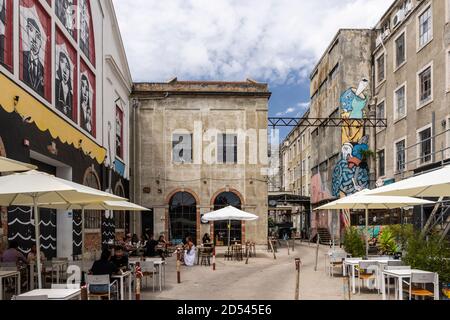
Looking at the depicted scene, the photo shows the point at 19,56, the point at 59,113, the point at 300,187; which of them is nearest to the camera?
the point at 19,56

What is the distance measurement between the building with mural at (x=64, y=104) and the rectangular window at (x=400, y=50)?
599 inches

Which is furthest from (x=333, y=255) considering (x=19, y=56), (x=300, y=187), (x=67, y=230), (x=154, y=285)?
(x=300, y=187)

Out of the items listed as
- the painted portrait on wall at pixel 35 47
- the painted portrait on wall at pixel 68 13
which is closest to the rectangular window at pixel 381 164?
the painted portrait on wall at pixel 68 13

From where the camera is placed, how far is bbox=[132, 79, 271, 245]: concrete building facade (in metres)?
29.2

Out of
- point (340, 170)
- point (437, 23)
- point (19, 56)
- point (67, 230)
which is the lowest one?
point (67, 230)

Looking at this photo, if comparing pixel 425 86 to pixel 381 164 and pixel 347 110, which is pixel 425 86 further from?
pixel 347 110

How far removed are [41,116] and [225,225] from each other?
16.7m

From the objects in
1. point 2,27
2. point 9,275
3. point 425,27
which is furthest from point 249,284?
point 425,27

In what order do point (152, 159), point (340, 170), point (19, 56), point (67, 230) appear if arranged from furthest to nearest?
point (340, 170) < point (152, 159) < point (67, 230) < point (19, 56)

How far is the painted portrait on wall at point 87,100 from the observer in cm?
1898

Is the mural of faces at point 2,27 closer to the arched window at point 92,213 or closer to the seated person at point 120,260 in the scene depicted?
the seated person at point 120,260
